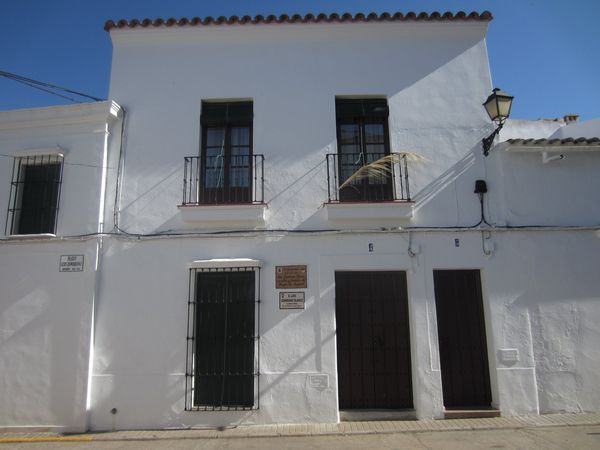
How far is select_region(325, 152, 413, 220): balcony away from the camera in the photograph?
6.19 meters

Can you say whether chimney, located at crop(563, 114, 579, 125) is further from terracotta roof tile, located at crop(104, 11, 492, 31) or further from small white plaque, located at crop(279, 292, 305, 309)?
small white plaque, located at crop(279, 292, 305, 309)

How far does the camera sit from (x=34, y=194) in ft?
21.7

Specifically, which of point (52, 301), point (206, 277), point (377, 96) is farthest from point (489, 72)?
point (52, 301)

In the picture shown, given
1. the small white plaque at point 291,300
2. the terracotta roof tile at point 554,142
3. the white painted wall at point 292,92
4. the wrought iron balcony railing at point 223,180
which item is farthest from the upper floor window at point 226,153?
the terracotta roof tile at point 554,142

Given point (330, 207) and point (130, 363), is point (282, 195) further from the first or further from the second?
point (130, 363)

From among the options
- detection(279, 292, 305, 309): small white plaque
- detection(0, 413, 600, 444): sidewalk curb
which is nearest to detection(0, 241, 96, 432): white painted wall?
detection(0, 413, 600, 444): sidewalk curb

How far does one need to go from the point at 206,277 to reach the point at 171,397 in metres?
1.63

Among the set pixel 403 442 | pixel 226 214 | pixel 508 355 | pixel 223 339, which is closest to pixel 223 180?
pixel 226 214

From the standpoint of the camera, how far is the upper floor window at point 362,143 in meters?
6.59

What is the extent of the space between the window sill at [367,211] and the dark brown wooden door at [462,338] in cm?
102

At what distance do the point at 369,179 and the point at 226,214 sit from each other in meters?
2.18

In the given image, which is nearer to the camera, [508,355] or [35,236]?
[508,355]

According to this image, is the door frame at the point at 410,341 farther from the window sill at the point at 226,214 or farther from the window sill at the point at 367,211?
the window sill at the point at 226,214

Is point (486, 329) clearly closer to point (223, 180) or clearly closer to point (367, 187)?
point (367, 187)
